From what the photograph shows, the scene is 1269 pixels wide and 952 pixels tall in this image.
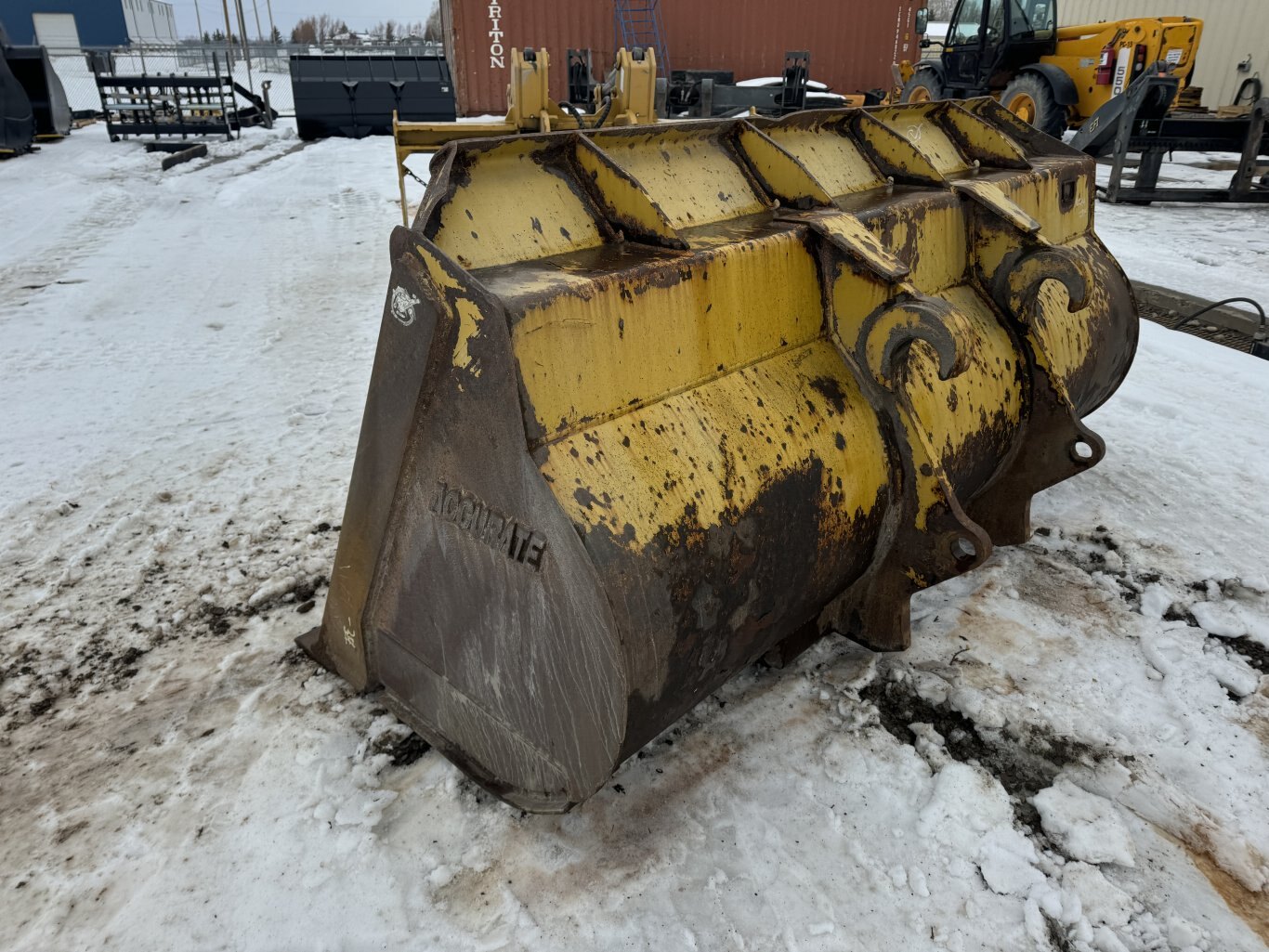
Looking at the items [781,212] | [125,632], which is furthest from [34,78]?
[781,212]

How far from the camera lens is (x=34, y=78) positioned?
13.5 metres

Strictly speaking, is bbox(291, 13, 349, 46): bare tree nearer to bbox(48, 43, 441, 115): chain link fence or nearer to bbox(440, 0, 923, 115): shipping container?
bbox(48, 43, 441, 115): chain link fence

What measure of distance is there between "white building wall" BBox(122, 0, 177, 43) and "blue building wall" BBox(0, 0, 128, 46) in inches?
→ 31.3

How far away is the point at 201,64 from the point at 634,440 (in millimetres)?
38158

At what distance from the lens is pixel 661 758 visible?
217cm

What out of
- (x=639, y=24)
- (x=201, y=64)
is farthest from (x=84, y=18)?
(x=639, y=24)

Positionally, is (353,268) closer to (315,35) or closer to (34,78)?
(34,78)

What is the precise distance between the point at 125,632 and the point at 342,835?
4.12ft

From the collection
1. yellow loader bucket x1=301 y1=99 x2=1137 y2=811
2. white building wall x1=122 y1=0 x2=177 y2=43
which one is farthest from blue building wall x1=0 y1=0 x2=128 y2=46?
yellow loader bucket x1=301 y1=99 x2=1137 y2=811

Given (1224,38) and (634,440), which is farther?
(1224,38)

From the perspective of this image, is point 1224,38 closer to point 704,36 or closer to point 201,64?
point 704,36

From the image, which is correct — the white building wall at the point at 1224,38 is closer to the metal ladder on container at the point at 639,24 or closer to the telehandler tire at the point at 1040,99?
the telehandler tire at the point at 1040,99

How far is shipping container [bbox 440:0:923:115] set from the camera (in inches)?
672

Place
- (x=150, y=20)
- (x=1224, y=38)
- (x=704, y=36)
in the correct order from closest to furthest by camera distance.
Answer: (x=1224, y=38) → (x=704, y=36) → (x=150, y=20)
